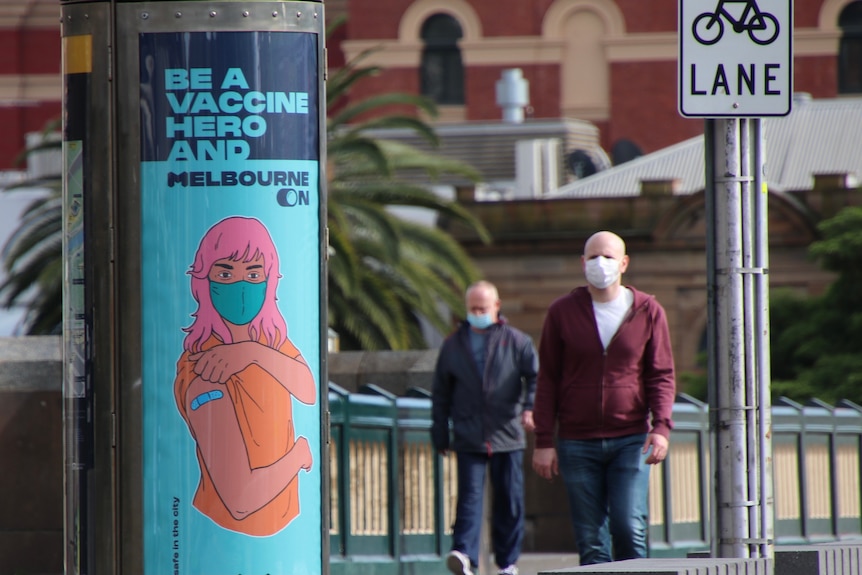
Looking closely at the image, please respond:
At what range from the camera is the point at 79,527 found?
7.33 m

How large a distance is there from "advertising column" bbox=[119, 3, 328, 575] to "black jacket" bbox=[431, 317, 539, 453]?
3.51 meters

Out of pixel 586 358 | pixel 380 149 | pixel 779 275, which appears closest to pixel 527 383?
pixel 586 358

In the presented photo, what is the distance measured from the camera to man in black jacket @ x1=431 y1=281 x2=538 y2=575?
10.8m

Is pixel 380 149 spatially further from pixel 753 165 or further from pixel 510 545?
pixel 753 165

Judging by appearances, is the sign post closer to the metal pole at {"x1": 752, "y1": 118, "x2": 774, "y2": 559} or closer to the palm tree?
the metal pole at {"x1": 752, "y1": 118, "x2": 774, "y2": 559}

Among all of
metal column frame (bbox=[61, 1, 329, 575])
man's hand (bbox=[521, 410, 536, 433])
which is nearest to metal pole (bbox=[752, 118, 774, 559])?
metal column frame (bbox=[61, 1, 329, 575])

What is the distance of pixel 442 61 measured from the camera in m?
72.4

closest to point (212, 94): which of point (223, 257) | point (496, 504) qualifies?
point (223, 257)

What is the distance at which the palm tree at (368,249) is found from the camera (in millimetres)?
28688

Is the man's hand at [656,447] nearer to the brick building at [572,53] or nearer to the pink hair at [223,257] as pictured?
the pink hair at [223,257]

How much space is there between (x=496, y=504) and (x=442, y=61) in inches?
2448

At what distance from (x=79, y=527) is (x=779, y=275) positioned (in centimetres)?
3962

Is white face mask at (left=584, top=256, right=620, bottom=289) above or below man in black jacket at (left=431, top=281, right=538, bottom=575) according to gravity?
above

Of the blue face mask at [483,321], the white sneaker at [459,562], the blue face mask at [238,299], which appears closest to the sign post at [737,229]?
the blue face mask at [238,299]
